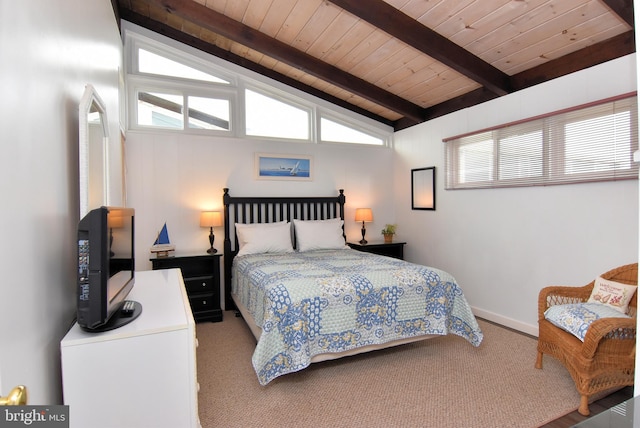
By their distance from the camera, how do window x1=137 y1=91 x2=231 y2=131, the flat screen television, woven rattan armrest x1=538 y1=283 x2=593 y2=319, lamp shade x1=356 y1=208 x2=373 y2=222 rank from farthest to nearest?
1. lamp shade x1=356 y1=208 x2=373 y2=222
2. window x1=137 y1=91 x2=231 y2=131
3. woven rattan armrest x1=538 y1=283 x2=593 y2=319
4. the flat screen television

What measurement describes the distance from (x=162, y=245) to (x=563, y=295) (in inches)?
143

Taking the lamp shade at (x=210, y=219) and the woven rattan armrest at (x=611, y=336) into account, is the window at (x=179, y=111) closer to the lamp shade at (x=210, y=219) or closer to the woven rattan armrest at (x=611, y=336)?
the lamp shade at (x=210, y=219)

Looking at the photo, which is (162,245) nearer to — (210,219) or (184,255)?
(184,255)

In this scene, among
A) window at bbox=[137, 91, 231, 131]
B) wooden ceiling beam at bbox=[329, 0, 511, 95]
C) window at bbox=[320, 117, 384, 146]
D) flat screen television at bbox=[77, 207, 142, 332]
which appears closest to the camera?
flat screen television at bbox=[77, 207, 142, 332]

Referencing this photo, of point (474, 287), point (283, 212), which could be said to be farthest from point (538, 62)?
point (283, 212)

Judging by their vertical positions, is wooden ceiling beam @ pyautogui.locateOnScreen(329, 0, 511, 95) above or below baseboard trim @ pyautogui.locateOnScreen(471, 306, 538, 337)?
above

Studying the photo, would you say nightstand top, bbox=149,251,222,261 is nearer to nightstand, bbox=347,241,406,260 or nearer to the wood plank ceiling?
nightstand, bbox=347,241,406,260

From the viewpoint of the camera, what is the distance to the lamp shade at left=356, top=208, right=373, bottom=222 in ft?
15.8

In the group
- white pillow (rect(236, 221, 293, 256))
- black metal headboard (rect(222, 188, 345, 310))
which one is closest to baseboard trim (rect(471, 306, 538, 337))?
black metal headboard (rect(222, 188, 345, 310))

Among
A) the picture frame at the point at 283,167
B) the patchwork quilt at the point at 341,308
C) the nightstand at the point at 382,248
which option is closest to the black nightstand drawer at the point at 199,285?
the patchwork quilt at the point at 341,308

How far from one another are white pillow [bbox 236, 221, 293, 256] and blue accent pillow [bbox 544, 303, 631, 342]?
103 inches

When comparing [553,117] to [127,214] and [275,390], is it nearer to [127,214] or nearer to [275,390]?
[275,390]

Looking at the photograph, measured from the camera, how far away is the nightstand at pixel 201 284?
3796mm

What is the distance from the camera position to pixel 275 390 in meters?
2.41
